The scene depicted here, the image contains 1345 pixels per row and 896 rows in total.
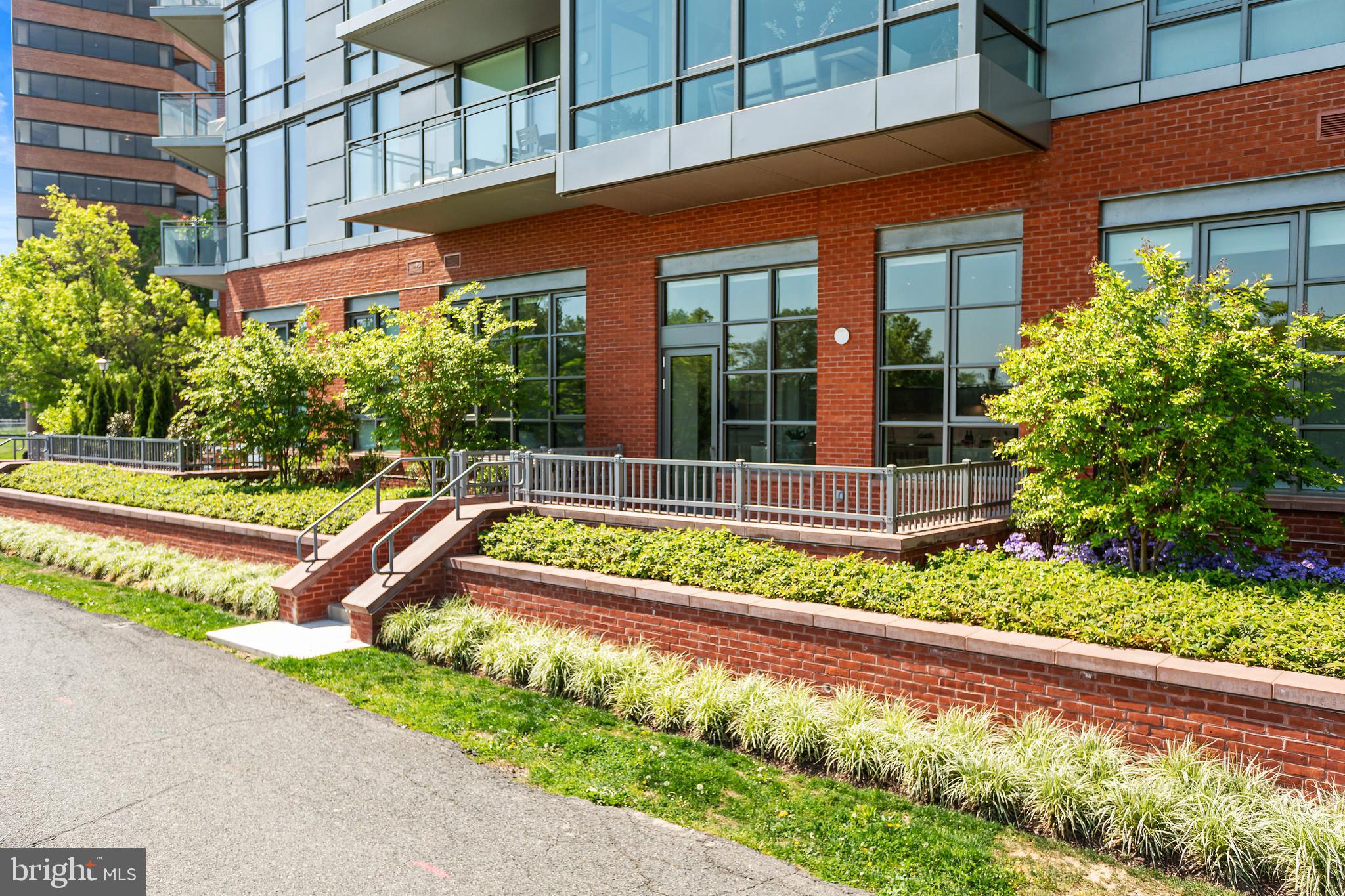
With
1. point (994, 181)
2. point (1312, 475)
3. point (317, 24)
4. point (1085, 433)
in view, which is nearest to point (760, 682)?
point (1085, 433)

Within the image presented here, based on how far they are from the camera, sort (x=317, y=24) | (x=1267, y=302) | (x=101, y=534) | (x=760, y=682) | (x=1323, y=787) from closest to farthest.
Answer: (x=1323, y=787) < (x=760, y=682) < (x=1267, y=302) < (x=101, y=534) < (x=317, y=24)

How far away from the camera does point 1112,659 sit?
6406 mm

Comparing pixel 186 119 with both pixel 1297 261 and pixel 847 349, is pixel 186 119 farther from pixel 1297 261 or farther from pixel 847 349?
pixel 1297 261

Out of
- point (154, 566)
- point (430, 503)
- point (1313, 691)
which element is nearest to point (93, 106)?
point (154, 566)

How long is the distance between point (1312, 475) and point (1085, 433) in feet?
6.46

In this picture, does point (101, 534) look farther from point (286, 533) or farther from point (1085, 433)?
point (1085, 433)

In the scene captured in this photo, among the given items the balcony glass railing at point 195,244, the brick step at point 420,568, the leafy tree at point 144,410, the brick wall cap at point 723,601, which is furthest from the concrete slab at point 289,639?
the balcony glass railing at point 195,244

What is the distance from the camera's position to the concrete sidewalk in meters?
5.21

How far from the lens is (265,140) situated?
23156 millimetres

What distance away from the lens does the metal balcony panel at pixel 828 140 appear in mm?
10133

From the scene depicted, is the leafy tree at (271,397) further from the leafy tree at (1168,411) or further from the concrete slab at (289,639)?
the leafy tree at (1168,411)

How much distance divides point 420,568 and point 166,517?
23.7 ft

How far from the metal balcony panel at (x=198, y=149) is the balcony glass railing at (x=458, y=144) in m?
10.2

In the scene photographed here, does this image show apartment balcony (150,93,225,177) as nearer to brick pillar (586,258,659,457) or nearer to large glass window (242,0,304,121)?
large glass window (242,0,304,121)
